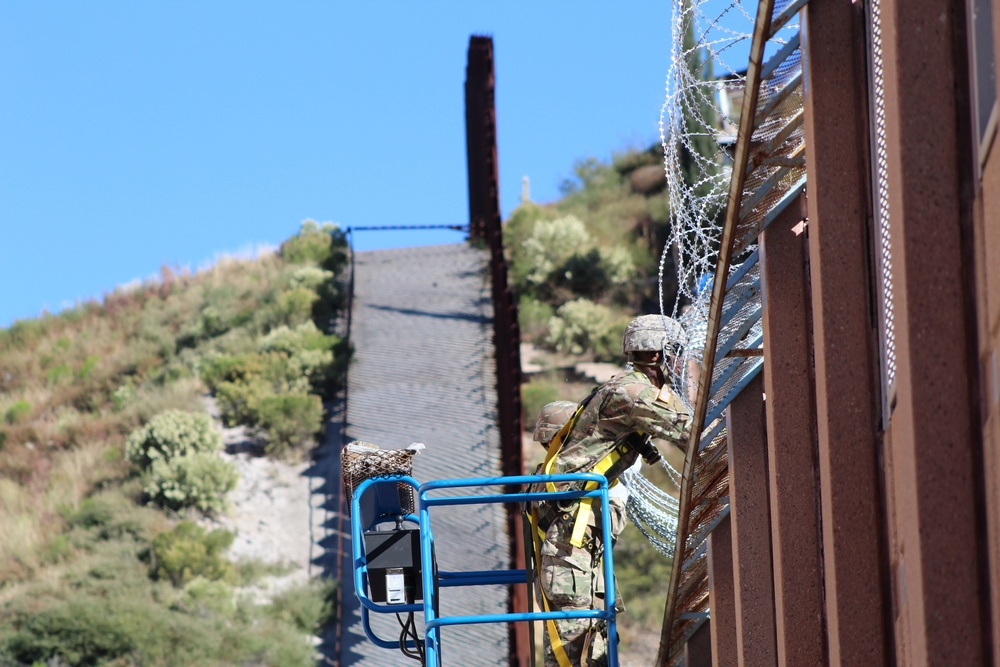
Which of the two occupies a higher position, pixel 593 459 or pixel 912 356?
pixel 912 356

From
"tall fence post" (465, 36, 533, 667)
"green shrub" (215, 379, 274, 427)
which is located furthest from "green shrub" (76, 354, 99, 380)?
"tall fence post" (465, 36, 533, 667)

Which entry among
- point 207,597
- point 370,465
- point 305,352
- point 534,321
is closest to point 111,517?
point 207,597

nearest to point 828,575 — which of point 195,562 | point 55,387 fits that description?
point 195,562

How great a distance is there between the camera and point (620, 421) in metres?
7.22

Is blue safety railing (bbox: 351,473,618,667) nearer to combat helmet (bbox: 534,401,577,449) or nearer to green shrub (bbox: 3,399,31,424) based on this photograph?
combat helmet (bbox: 534,401,577,449)

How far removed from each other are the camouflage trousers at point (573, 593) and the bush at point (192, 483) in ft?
49.7

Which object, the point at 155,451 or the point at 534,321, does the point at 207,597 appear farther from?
the point at 534,321

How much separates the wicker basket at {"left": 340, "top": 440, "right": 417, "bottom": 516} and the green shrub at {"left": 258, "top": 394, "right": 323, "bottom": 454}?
652 inches

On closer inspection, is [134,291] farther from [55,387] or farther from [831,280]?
[831,280]

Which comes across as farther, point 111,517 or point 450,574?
point 111,517

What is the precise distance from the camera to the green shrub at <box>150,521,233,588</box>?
19.9 meters

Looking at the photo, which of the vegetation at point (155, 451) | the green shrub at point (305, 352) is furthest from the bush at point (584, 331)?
the green shrub at point (305, 352)

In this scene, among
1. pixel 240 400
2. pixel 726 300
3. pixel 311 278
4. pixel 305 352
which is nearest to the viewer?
pixel 726 300

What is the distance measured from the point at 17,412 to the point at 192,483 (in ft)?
28.1
